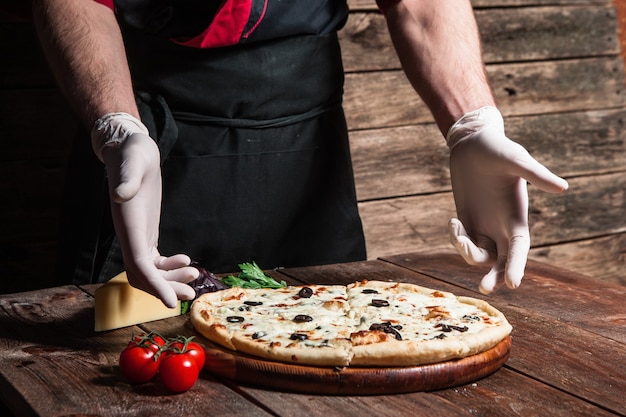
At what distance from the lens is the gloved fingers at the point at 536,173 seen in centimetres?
162

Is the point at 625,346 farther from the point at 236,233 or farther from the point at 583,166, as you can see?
the point at 583,166

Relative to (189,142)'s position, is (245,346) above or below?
below

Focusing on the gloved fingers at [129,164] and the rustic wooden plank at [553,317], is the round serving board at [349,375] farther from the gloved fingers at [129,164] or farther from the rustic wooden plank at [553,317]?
the gloved fingers at [129,164]

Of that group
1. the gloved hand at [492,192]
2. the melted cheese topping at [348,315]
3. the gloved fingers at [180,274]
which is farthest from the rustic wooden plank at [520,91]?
the gloved fingers at [180,274]

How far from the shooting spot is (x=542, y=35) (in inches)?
141

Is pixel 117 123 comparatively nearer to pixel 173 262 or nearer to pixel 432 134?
pixel 173 262

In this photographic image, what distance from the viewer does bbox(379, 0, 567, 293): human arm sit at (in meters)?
1.71

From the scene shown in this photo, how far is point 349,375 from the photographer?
1.33 meters

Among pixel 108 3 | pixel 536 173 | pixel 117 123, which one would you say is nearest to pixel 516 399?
pixel 536 173

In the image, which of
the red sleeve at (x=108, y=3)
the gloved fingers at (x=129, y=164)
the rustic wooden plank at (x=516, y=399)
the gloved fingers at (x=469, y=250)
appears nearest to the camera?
the rustic wooden plank at (x=516, y=399)

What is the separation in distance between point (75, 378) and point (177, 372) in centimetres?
20

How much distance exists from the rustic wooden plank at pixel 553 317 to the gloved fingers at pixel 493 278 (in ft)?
0.30

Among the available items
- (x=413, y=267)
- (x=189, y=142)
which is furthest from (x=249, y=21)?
(x=413, y=267)

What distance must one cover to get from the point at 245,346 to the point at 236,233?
3.01ft
